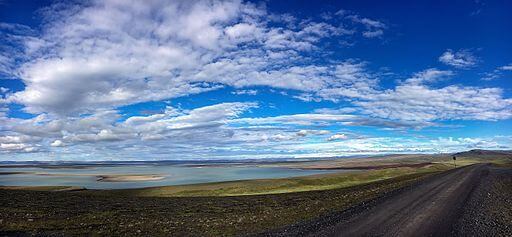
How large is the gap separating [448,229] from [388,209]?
252 inches

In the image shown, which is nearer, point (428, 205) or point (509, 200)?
point (428, 205)

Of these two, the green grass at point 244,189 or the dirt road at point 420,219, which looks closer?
the dirt road at point 420,219

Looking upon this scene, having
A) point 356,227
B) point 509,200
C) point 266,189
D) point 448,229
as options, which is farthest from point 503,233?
point 266,189

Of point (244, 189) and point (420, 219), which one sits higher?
point (420, 219)

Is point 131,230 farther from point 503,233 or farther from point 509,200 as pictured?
point 509,200

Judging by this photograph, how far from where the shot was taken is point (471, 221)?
20.6m

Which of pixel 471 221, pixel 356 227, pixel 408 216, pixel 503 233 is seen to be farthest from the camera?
pixel 408 216

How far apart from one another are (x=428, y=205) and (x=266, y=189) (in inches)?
1530

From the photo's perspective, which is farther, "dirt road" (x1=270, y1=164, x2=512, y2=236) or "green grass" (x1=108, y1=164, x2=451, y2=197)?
"green grass" (x1=108, y1=164, x2=451, y2=197)

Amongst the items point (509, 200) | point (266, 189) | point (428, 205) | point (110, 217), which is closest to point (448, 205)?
point (428, 205)

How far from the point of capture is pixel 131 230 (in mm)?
22938

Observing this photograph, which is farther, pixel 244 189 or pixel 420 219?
pixel 244 189

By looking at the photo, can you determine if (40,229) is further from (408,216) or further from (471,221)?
(471,221)

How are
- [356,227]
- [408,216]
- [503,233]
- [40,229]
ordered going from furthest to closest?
[40,229] → [408,216] → [356,227] → [503,233]
